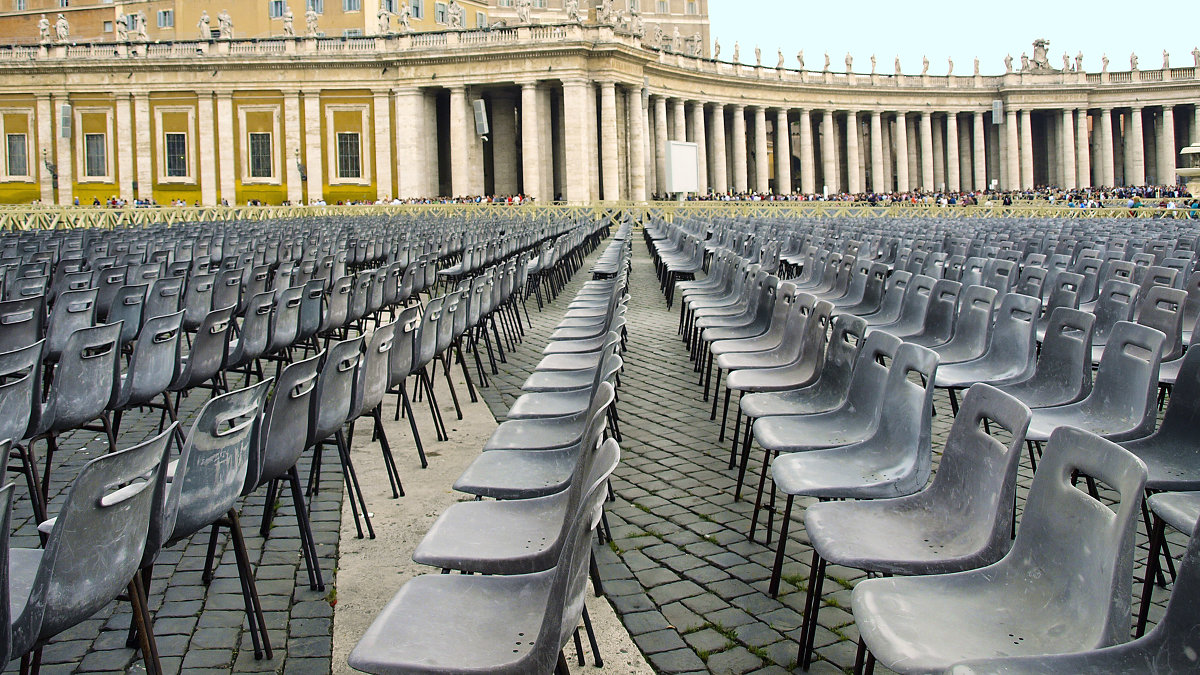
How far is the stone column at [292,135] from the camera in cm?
4681

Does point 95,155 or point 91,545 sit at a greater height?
point 95,155

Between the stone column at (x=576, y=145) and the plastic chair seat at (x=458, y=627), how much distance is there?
137ft

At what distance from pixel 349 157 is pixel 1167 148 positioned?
56914mm

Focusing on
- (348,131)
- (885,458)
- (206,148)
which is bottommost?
(885,458)

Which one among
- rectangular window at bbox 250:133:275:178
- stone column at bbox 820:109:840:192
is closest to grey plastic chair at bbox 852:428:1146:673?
rectangular window at bbox 250:133:275:178

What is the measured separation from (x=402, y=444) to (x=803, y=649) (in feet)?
13.4

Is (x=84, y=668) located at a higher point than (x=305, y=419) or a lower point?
lower

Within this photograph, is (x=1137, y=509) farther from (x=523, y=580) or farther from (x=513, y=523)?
(x=513, y=523)

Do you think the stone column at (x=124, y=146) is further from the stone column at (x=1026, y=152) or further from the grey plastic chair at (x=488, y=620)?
the stone column at (x=1026, y=152)

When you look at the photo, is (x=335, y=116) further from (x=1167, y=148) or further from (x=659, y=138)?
(x=1167, y=148)

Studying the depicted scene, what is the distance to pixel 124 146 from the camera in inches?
1871

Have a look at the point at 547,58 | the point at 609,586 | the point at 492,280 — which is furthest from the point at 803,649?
the point at 547,58

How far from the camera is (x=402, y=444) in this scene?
6.83 m

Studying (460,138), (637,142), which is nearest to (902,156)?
(637,142)
